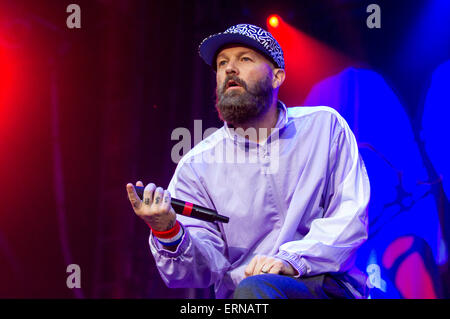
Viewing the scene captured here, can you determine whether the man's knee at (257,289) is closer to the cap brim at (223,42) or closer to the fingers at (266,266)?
the fingers at (266,266)

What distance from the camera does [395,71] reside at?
3.83 metres

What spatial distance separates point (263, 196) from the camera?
7.21 feet

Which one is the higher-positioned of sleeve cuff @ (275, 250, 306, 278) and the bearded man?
the bearded man

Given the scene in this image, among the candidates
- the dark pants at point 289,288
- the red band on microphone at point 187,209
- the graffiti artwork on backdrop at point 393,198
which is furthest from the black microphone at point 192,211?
the graffiti artwork on backdrop at point 393,198

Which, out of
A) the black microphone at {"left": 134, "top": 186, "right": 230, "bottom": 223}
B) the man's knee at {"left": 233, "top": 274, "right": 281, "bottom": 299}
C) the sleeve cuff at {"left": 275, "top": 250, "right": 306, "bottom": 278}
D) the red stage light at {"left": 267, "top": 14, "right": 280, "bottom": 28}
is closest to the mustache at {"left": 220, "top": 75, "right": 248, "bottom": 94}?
the black microphone at {"left": 134, "top": 186, "right": 230, "bottom": 223}

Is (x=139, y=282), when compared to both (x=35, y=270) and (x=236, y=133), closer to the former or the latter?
(x=35, y=270)

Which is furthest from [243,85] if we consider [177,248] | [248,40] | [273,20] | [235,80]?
[273,20]

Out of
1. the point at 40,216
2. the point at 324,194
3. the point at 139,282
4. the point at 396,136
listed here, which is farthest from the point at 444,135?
the point at 40,216

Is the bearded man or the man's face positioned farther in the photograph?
the man's face

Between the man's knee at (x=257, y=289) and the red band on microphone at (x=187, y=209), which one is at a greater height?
the red band on microphone at (x=187, y=209)

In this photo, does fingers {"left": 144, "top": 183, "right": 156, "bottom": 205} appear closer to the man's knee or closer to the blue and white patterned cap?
the man's knee

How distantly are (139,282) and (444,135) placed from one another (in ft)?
9.13

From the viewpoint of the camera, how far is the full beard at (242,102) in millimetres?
2357

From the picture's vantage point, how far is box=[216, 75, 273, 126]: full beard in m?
2.36
